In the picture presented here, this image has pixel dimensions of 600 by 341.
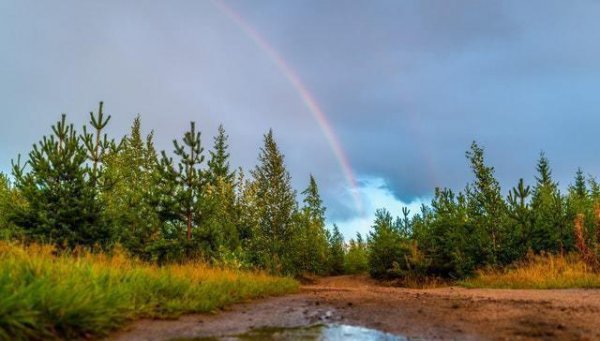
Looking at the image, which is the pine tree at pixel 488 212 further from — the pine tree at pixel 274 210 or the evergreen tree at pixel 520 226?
the pine tree at pixel 274 210

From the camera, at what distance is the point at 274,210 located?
106 ft

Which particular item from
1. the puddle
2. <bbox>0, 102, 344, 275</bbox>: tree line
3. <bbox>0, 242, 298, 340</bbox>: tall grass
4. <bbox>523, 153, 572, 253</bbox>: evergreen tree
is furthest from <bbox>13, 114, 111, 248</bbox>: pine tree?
<bbox>523, 153, 572, 253</bbox>: evergreen tree

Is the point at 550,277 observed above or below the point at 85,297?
below

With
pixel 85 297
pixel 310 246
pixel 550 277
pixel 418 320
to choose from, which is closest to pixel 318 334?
pixel 418 320

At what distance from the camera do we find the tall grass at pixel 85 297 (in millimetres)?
4742

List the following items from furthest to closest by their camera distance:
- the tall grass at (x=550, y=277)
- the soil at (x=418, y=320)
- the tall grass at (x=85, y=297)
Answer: the tall grass at (x=550, y=277) → the soil at (x=418, y=320) → the tall grass at (x=85, y=297)

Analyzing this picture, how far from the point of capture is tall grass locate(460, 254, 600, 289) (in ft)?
44.6

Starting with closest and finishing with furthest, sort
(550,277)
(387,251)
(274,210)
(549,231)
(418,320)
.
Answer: (418,320) → (550,277) → (549,231) → (387,251) → (274,210)

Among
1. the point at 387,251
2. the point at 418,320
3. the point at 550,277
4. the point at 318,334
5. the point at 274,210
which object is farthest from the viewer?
the point at 274,210

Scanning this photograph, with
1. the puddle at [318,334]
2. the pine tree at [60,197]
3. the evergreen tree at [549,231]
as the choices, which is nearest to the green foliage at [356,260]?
the evergreen tree at [549,231]

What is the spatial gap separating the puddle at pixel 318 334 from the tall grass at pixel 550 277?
1065cm

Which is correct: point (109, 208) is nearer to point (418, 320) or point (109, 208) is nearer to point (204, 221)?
point (204, 221)

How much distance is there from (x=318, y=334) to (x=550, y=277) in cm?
1273

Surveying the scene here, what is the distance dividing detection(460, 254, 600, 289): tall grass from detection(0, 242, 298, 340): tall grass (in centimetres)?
1002
